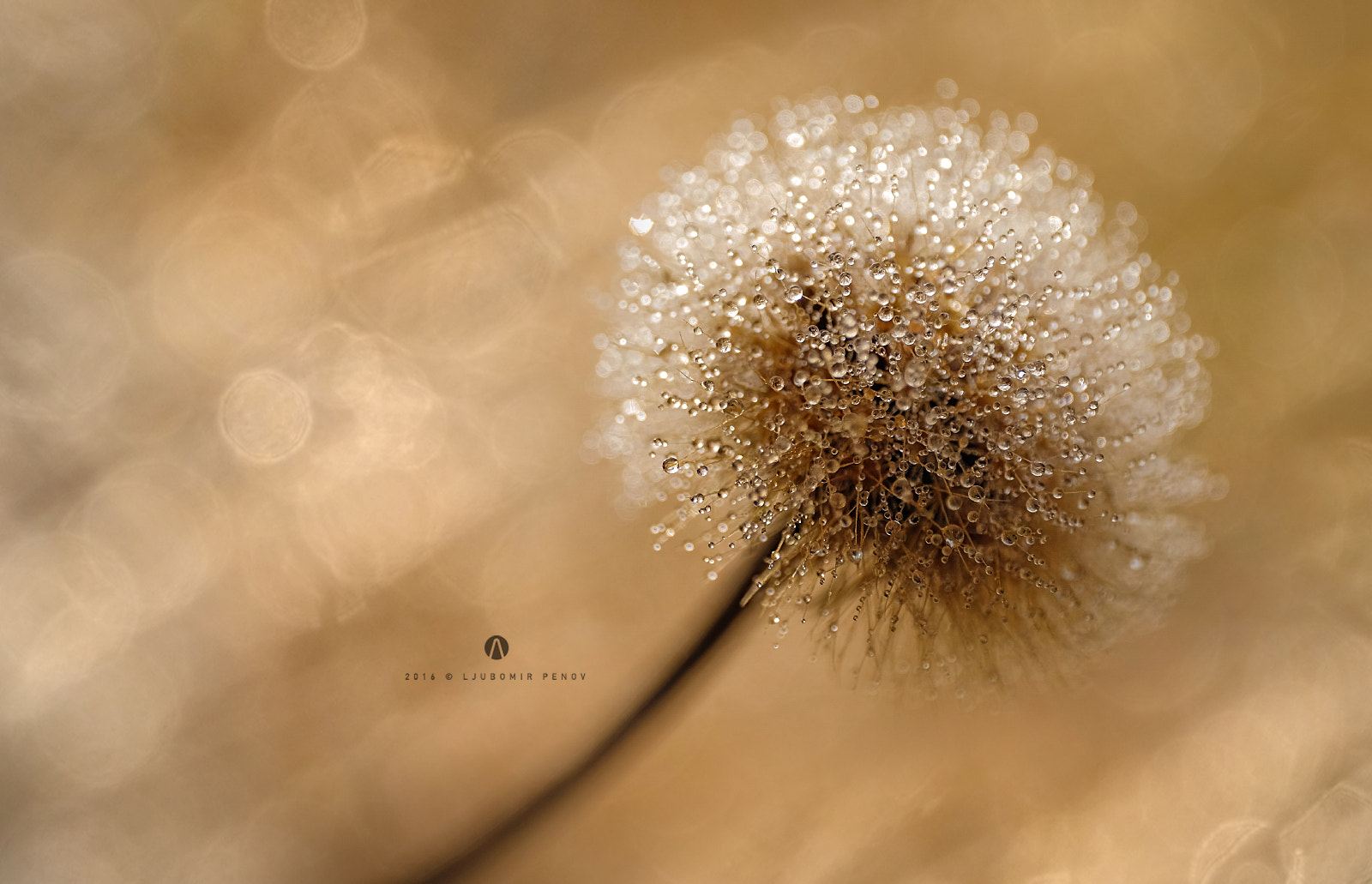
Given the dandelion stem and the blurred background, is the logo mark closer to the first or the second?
the blurred background

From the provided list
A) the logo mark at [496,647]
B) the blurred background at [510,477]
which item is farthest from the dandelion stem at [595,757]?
the logo mark at [496,647]

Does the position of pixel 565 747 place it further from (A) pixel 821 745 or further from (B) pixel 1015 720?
(B) pixel 1015 720

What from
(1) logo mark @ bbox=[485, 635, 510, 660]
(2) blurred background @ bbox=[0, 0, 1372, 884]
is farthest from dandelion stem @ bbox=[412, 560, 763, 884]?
(1) logo mark @ bbox=[485, 635, 510, 660]

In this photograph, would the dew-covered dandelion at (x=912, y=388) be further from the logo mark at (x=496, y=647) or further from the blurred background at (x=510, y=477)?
the logo mark at (x=496, y=647)

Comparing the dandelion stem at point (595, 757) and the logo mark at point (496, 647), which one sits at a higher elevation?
the logo mark at point (496, 647)

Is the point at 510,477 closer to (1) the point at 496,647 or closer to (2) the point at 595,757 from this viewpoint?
(1) the point at 496,647
